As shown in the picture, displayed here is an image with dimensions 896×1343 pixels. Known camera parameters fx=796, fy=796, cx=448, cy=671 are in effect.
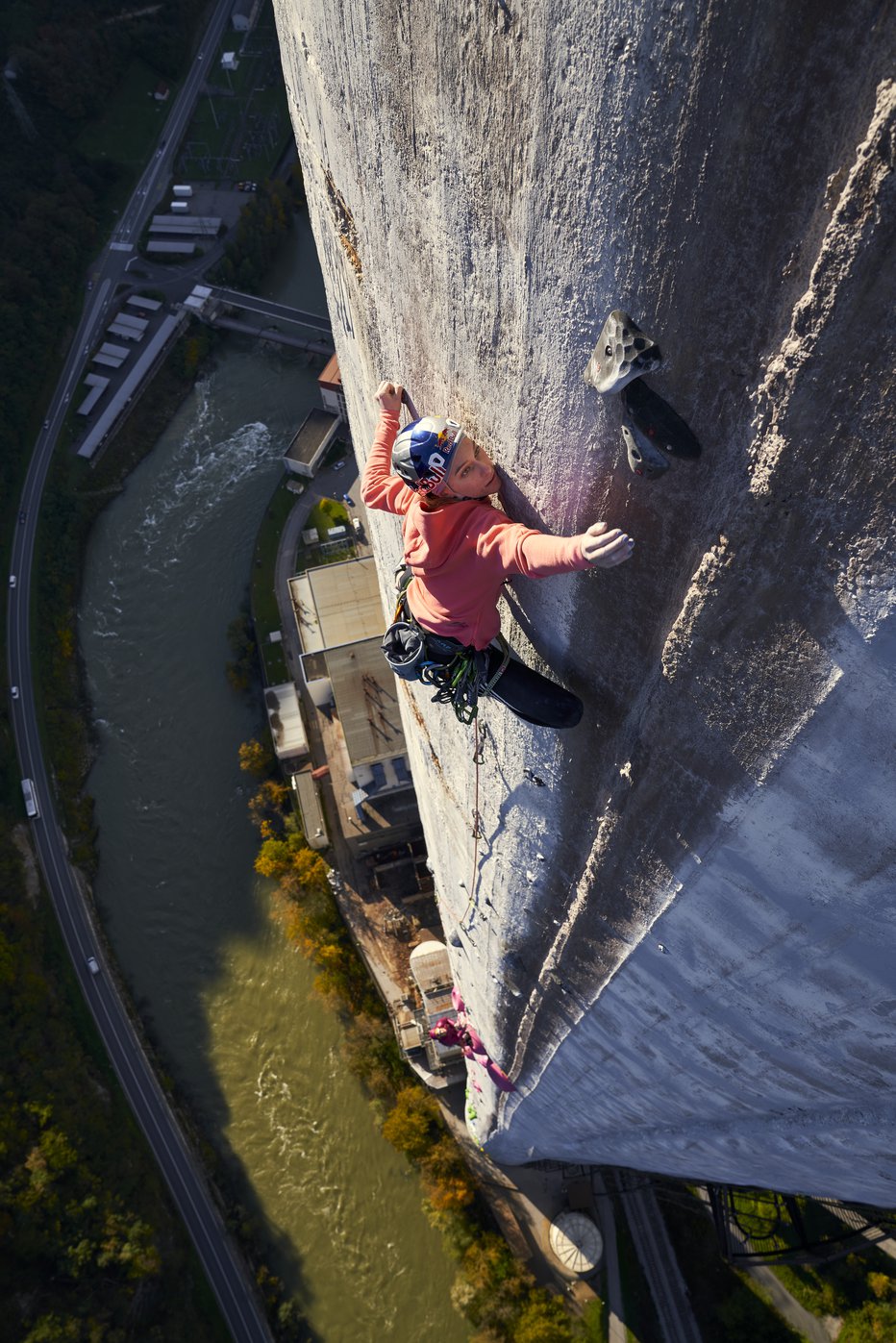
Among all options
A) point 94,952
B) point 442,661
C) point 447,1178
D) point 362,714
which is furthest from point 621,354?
point 94,952

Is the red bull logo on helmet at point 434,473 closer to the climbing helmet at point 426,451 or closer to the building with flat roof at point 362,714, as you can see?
the climbing helmet at point 426,451

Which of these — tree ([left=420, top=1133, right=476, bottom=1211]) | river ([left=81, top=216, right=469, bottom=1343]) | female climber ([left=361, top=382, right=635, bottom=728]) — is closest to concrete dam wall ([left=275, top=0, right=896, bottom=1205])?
female climber ([left=361, top=382, right=635, bottom=728])

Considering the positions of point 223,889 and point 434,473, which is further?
point 223,889

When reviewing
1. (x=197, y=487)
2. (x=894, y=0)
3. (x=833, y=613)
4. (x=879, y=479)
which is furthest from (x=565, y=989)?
(x=197, y=487)

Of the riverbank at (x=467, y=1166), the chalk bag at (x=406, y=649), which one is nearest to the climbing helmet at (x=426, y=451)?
the chalk bag at (x=406, y=649)

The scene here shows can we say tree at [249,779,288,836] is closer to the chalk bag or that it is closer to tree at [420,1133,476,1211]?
tree at [420,1133,476,1211]

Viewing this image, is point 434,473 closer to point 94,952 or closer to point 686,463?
point 686,463

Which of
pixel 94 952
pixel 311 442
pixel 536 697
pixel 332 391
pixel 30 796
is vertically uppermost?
pixel 536 697
